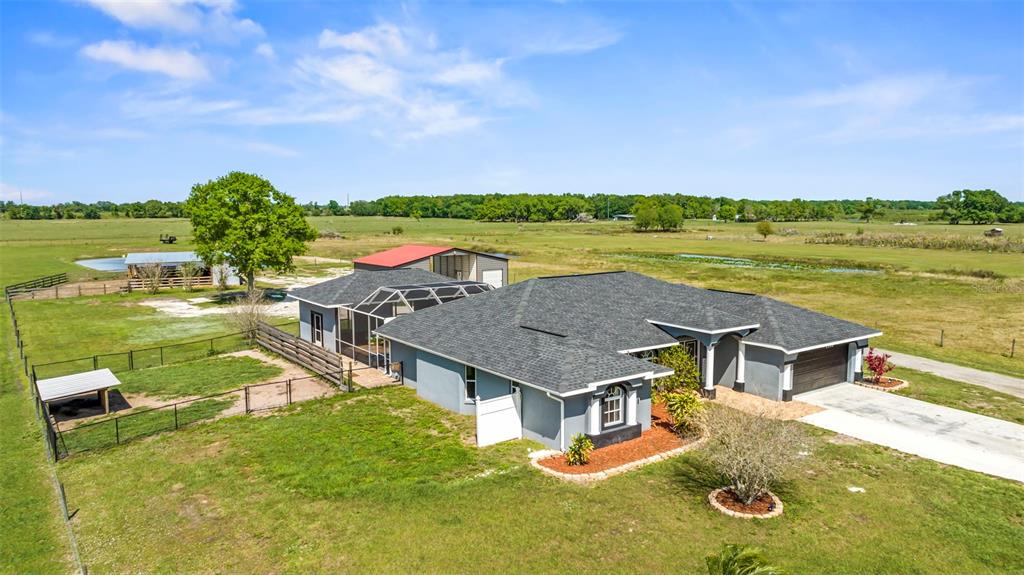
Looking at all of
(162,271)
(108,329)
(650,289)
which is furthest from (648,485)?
(162,271)

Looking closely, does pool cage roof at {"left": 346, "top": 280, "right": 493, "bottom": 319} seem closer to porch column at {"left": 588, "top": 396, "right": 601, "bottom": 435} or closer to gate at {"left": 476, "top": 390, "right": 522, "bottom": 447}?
gate at {"left": 476, "top": 390, "right": 522, "bottom": 447}

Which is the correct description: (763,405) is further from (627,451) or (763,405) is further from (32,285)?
(32,285)

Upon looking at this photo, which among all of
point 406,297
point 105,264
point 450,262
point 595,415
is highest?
point 450,262

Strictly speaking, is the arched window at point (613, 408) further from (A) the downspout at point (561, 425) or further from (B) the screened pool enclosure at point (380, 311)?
(B) the screened pool enclosure at point (380, 311)

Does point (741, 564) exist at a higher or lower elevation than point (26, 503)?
higher

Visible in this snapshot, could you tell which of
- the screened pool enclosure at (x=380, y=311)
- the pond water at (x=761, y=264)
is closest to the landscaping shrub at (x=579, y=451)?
the screened pool enclosure at (x=380, y=311)

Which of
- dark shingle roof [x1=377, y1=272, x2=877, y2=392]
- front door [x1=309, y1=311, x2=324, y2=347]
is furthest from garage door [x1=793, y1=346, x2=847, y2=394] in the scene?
front door [x1=309, y1=311, x2=324, y2=347]

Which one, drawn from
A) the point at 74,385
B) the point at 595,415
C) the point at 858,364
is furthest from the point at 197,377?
the point at 858,364
